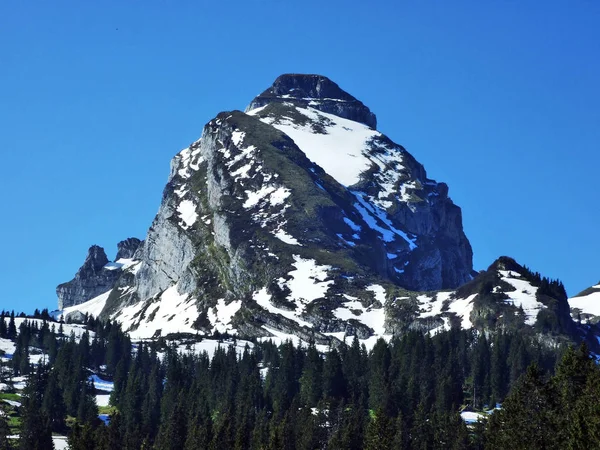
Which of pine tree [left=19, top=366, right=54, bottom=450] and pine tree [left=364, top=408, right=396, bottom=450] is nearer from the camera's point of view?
pine tree [left=364, top=408, right=396, bottom=450]

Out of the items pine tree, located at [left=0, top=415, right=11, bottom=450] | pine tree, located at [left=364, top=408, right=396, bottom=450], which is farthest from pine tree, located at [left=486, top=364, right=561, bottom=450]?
pine tree, located at [left=0, top=415, right=11, bottom=450]

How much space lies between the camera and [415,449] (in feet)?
514

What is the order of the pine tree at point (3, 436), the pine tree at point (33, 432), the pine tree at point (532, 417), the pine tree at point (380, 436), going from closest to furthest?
the pine tree at point (532, 417) → the pine tree at point (380, 436) → the pine tree at point (3, 436) → the pine tree at point (33, 432)

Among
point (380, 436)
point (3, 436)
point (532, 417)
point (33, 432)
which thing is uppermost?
point (532, 417)

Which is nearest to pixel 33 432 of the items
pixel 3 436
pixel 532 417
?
pixel 3 436

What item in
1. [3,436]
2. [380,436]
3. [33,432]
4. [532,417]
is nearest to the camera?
[532,417]

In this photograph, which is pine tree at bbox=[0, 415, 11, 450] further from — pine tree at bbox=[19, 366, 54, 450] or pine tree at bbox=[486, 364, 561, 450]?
pine tree at bbox=[486, 364, 561, 450]

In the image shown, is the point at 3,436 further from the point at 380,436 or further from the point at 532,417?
the point at 532,417

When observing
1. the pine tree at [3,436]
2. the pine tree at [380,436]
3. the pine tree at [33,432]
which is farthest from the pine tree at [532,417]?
the pine tree at [33,432]

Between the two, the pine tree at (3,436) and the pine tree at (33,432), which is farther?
the pine tree at (33,432)

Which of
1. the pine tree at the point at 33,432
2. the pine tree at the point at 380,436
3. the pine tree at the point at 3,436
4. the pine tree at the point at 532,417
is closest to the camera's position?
the pine tree at the point at 532,417

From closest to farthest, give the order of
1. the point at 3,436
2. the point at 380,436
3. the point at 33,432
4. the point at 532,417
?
the point at 532,417 → the point at 380,436 → the point at 3,436 → the point at 33,432

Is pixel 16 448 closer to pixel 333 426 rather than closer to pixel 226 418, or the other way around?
pixel 226 418

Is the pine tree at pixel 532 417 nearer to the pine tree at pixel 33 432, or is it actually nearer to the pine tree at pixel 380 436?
the pine tree at pixel 380 436
